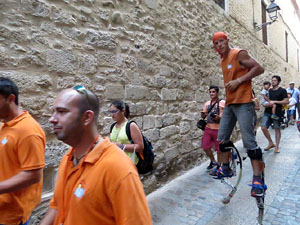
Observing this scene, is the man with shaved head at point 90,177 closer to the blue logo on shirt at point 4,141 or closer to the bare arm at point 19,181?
the bare arm at point 19,181

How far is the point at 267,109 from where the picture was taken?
19.3 feet

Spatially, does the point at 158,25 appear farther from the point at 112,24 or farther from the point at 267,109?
the point at 267,109

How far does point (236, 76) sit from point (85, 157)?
2.11 meters

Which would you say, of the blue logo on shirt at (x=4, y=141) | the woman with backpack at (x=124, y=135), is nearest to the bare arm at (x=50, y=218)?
the blue logo on shirt at (x=4, y=141)

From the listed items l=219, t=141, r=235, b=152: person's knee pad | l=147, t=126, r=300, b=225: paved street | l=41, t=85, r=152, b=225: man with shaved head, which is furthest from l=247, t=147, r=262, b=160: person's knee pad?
l=41, t=85, r=152, b=225: man with shaved head

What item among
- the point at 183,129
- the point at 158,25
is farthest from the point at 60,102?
the point at 183,129

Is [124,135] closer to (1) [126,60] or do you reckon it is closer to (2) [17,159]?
(2) [17,159]

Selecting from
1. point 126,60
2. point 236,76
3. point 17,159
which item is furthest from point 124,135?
point 236,76

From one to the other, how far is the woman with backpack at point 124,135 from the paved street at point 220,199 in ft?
3.30

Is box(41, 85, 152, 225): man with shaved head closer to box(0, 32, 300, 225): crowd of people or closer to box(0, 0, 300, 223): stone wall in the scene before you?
box(0, 32, 300, 225): crowd of people

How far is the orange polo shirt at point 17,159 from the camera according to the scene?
156cm

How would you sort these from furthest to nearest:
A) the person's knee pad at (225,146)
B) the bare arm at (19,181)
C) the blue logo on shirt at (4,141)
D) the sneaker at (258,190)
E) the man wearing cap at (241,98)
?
the person's knee pad at (225,146)
the man wearing cap at (241,98)
the sneaker at (258,190)
the blue logo on shirt at (4,141)
the bare arm at (19,181)

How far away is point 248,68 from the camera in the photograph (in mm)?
2572

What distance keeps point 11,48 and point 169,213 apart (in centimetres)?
265
